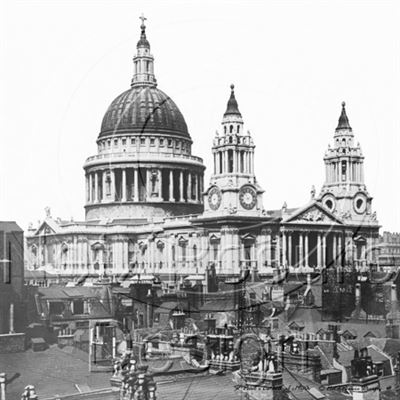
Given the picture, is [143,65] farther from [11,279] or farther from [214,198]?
[11,279]

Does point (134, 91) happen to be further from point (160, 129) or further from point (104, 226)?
point (104, 226)

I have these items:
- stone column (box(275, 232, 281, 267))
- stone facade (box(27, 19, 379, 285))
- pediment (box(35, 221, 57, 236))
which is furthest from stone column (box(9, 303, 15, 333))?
pediment (box(35, 221, 57, 236))

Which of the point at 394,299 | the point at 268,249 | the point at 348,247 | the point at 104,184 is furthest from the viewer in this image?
the point at 104,184

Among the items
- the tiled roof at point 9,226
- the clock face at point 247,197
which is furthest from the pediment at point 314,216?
the tiled roof at point 9,226

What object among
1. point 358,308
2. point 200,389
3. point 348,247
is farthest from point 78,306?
point 348,247

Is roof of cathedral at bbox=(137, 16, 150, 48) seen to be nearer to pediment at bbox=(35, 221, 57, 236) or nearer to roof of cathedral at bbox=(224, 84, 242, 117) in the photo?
pediment at bbox=(35, 221, 57, 236)

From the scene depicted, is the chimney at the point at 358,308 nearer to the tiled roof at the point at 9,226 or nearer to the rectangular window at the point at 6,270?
the rectangular window at the point at 6,270

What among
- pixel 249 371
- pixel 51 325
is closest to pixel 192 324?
pixel 51 325
